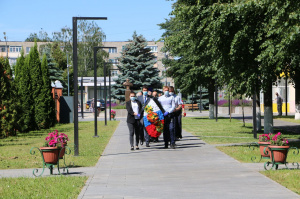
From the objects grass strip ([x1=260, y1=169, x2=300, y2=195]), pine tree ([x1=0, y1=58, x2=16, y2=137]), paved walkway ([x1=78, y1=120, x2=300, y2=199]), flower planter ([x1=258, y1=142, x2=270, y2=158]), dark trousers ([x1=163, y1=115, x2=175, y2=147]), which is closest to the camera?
paved walkway ([x1=78, y1=120, x2=300, y2=199])

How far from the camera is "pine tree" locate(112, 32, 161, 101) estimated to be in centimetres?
6744

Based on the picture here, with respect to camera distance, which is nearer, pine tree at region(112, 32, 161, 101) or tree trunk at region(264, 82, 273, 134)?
tree trunk at region(264, 82, 273, 134)

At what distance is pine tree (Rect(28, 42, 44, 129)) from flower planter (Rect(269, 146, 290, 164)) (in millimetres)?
23911

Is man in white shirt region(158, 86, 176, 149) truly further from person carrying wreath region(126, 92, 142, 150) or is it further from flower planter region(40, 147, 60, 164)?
flower planter region(40, 147, 60, 164)

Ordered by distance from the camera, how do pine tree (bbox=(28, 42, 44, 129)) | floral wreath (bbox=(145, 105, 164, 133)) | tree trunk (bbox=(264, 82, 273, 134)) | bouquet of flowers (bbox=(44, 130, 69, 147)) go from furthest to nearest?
pine tree (bbox=(28, 42, 44, 129))
tree trunk (bbox=(264, 82, 273, 134))
floral wreath (bbox=(145, 105, 164, 133))
bouquet of flowers (bbox=(44, 130, 69, 147))

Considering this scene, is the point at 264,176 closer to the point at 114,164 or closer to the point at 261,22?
the point at 114,164

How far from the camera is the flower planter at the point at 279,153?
11586 mm

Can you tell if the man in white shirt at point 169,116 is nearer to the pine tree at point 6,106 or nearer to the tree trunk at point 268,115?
the tree trunk at point 268,115

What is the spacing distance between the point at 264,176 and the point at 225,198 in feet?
8.63

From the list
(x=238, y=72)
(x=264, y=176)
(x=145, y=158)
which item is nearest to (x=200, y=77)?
(x=238, y=72)

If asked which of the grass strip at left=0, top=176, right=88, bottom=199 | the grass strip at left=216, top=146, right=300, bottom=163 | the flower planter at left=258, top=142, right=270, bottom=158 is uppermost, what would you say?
the flower planter at left=258, top=142, right=270, bottom=158

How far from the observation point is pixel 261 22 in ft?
59.8

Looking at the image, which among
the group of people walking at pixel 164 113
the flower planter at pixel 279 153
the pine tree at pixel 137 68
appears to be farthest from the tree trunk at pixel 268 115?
the pine tree at pixel 137 68

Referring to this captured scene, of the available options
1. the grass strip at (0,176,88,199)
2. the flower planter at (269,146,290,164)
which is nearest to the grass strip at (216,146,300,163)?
the flower planter at (269,146,290,164)
